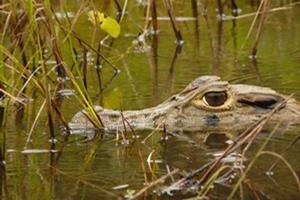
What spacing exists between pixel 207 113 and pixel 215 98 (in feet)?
0.31

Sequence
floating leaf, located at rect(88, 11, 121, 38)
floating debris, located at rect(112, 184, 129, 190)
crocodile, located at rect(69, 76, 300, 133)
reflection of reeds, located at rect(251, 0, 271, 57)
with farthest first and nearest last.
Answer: reflection of reeds, located at rect(251, 0, 271, 57) < floating leaf, located at rect(88, 11, 121, 38) < crocodile, located at rect(69, 76, 300, 133) < floating debris, located at rect(112, 184, 129, 190)

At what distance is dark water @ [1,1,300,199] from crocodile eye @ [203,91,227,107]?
0.28m

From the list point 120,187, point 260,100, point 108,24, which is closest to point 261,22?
point 108,24

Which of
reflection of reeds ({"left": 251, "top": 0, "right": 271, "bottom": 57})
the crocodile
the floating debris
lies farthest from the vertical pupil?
reflection of reeds ({"left": 251, "top": 0, "right": 271, "bottom": 57})

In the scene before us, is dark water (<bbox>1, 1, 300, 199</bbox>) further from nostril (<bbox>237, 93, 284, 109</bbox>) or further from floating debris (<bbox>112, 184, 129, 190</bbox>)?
nostril (<bbox>237, 93, 284, 109</bbox>)

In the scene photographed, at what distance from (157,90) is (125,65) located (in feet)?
3.68

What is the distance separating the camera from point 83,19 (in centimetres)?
974

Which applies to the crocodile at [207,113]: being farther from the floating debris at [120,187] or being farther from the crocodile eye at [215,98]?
the floating debris at [120,187]

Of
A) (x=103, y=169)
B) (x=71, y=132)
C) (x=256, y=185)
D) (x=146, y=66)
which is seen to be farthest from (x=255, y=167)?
(x=146, y=66)

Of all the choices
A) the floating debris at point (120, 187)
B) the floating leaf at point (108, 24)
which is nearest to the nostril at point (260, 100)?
the floating leaf at point (108, 24)

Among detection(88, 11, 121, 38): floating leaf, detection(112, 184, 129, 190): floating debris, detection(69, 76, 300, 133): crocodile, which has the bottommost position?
detection(112, 184, 129, 190): floating debris

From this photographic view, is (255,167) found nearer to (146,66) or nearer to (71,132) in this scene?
(71,132)

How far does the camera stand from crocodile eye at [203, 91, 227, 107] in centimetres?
561

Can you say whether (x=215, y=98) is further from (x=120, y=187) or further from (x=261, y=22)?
(x=261, y=22)
